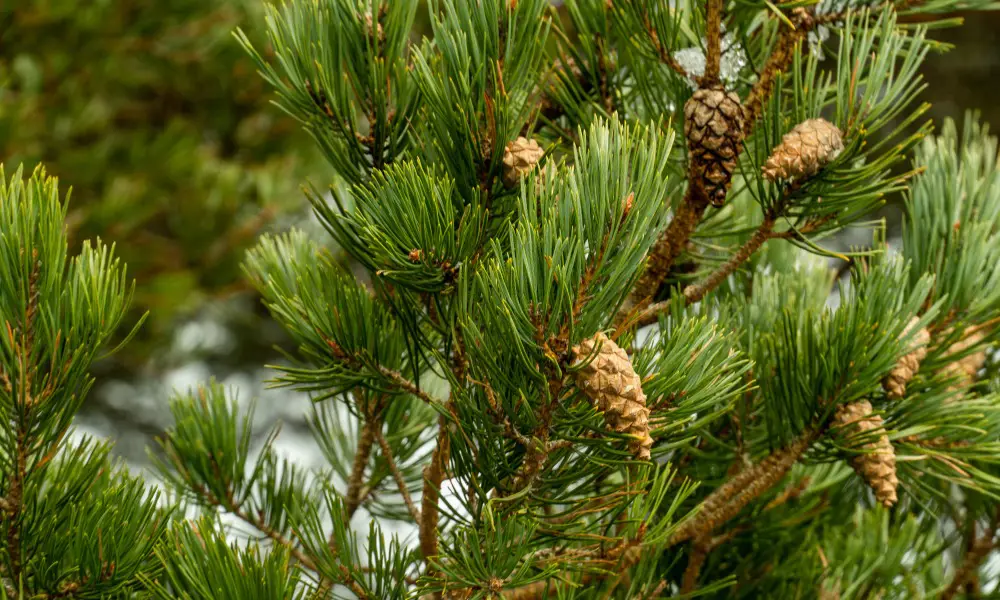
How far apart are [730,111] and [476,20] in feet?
0.46

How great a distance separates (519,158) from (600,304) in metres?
0.10

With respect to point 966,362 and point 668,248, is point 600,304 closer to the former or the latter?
point 668,248

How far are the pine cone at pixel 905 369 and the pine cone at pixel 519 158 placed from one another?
240 millimetres

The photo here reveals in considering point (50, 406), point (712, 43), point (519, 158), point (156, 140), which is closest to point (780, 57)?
point (712, 43)

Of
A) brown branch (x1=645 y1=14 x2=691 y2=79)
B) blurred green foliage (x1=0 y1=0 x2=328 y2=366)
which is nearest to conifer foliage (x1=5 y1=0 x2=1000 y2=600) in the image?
brown branch (x1=645 y1=14 x2=691 y2=79)

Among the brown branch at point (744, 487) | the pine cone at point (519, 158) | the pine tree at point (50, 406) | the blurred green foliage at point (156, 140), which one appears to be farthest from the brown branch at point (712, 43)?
the blurred green foliage at point (156, 140)

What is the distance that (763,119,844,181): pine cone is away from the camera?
1.60 feet

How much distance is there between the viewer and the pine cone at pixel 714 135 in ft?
1.65

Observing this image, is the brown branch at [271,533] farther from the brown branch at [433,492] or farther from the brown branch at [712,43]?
the brown branch at [712,43]

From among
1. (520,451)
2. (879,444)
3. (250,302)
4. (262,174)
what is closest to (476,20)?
(520,451)

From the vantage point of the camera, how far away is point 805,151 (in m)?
0.49

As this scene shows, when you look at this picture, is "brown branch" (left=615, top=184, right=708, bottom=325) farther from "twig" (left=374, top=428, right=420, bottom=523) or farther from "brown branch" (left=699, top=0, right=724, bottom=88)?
"twig" (left=374, top=428, right=420, bottom=523)

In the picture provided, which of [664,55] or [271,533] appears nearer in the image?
[664,55]

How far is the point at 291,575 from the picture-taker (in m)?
0.46
